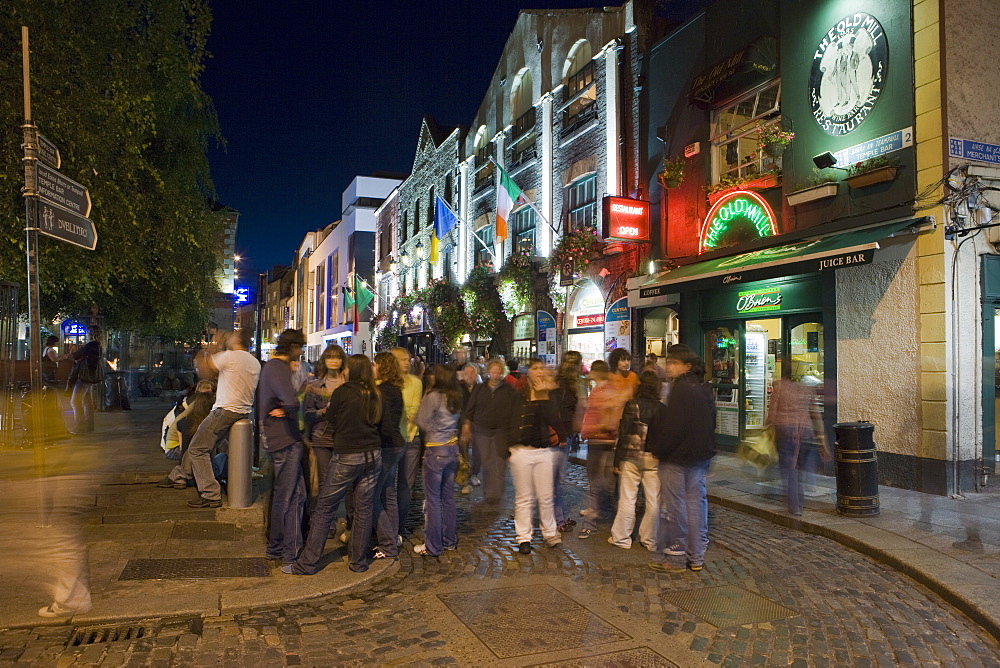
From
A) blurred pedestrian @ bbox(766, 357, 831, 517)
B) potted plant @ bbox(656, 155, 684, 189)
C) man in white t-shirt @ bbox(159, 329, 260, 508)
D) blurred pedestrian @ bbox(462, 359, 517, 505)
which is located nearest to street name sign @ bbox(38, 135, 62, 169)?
man in white t-shirt @ bbox(159, 329, 260, 508)

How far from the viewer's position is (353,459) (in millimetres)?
5633

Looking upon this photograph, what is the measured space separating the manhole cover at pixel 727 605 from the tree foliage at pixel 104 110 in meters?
8.87

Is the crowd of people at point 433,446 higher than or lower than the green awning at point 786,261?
lower

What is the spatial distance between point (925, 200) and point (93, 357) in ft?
43.5

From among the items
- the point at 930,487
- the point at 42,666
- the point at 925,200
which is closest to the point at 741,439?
the point at 930,487

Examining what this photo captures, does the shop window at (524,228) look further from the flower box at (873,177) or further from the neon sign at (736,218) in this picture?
the flower box at (873,177)

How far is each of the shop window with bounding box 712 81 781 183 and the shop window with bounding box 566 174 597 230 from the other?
13.7 ft

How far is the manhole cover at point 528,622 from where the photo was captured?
4418 millimetres

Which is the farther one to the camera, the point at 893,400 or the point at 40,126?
the point at 893,400

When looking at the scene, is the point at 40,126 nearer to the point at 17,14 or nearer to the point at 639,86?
the point at 17,14

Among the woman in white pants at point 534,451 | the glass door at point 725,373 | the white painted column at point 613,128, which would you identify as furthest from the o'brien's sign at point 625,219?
the woman in white pants at point 534,451

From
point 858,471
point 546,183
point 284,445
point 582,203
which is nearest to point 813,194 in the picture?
point 858,471

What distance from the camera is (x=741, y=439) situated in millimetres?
12742

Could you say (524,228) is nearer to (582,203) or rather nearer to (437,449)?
(582,203)
